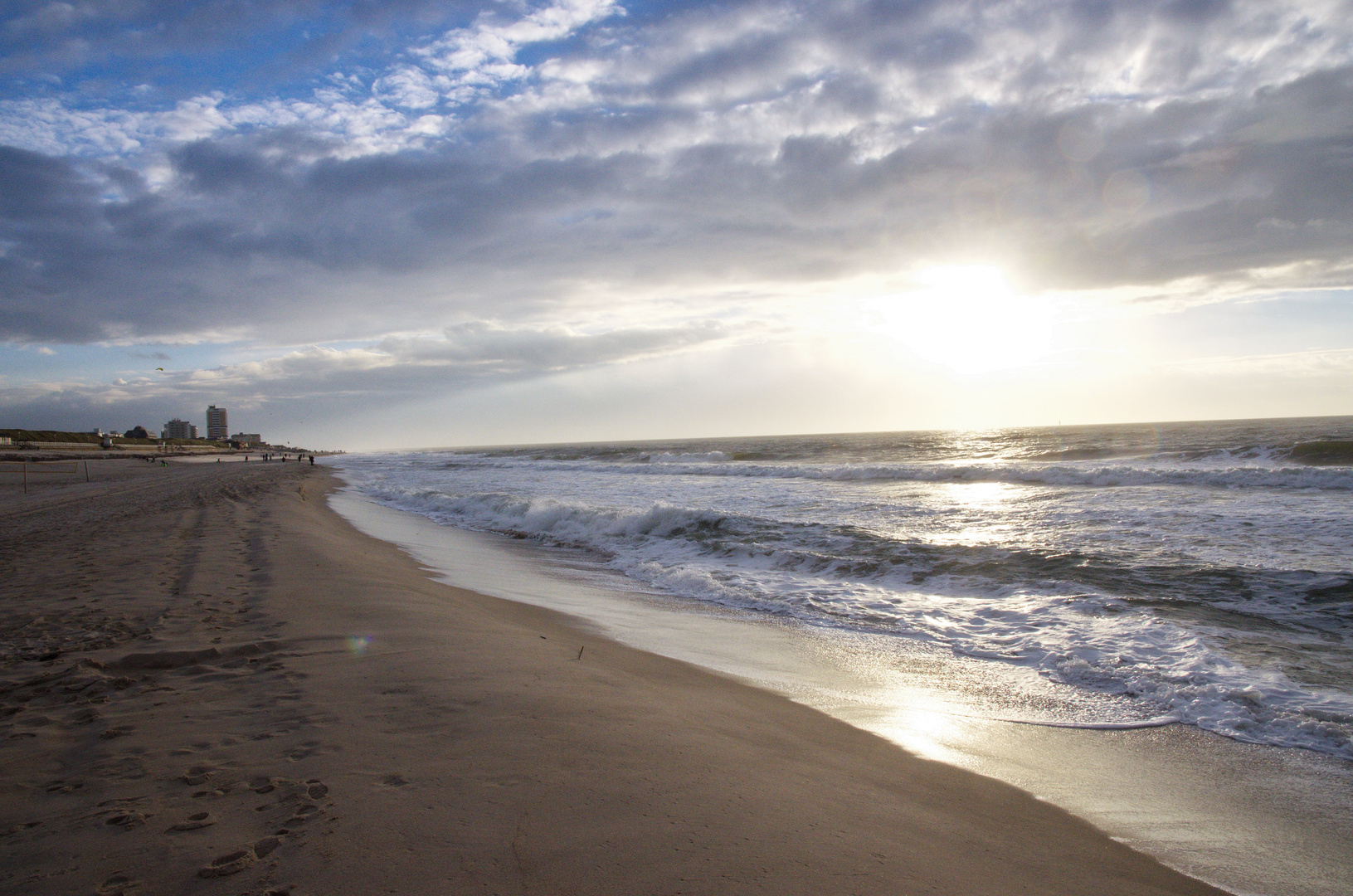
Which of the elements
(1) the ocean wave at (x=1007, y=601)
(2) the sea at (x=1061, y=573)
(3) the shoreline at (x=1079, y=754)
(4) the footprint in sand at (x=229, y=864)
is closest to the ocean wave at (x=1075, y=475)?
(2) the sea at (x=1061, y=573)

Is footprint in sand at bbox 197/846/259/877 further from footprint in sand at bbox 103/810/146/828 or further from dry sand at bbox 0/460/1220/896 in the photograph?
footprint in sand at bbox 103/810/146/828

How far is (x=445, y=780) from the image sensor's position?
9.34 ft

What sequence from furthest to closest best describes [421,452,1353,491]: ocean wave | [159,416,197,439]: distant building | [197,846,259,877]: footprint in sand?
1. [159,416,197,439]: distant building
2. [421,452,1353,491]: ocean wave
3. [197,846,259,877]: footprint in sand

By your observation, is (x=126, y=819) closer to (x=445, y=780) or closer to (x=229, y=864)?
(x=229, y=864)

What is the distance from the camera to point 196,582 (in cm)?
698

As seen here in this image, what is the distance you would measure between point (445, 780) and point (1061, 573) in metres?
8.77

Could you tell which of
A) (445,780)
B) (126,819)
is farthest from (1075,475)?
(126,819)

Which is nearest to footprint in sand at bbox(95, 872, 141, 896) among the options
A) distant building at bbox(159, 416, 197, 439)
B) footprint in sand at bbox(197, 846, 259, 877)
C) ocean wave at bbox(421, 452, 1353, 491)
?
footprint in sand at bbox(197, 846, 259, 877)

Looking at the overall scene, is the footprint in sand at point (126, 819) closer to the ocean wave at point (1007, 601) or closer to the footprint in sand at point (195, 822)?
the footprint in sand at point (195, 822)

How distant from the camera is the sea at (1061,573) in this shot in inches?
195

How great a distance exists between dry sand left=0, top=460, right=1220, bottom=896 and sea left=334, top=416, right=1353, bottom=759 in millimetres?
2047

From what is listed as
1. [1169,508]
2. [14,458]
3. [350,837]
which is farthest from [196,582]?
[14,458]

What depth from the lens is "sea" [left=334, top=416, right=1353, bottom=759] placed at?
496 cm

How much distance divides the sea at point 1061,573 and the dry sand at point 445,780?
6.71 ft
